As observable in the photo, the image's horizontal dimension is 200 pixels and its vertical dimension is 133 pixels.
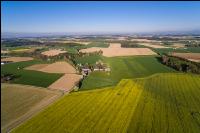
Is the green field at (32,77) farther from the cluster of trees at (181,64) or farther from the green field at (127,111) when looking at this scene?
the cluster of trees at (181,64)

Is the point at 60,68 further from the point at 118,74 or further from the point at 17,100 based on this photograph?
the point at 17,100

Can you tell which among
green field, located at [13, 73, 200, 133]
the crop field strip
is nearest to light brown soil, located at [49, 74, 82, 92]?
green field, located at [13, 73, 200, 133]

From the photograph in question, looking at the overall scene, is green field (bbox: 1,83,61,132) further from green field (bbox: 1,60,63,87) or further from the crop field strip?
the crop field strip

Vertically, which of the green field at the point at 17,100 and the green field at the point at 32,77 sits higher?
the green field at the point at 32,77

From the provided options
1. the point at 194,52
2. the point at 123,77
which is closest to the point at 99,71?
the point at 123,77

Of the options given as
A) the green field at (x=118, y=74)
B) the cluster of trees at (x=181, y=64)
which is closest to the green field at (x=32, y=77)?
the green field at (x=118, y=74)

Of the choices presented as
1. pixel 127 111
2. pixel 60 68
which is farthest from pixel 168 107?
pixel 60 68
